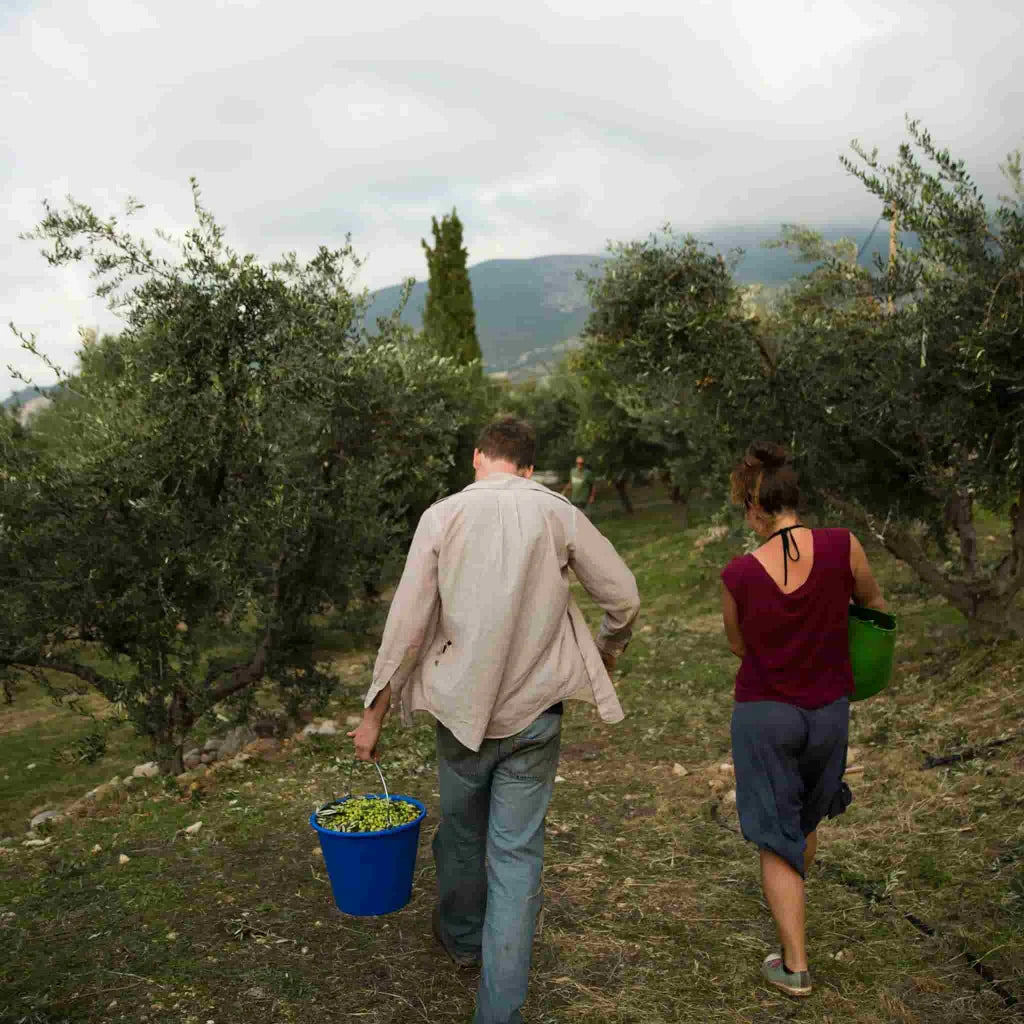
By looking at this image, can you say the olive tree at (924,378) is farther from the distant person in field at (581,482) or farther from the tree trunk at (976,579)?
the distant person in field at (581,482)

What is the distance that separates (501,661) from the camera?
13.0ft

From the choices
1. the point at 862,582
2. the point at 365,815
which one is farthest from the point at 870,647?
the point at 365,815

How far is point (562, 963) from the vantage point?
4664mm

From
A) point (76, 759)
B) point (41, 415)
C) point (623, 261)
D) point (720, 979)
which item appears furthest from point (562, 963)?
point (41, 415)

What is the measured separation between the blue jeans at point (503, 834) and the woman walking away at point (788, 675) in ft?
2.90

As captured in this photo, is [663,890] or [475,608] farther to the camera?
[663,890]

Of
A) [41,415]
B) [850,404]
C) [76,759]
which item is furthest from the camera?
[41,415]

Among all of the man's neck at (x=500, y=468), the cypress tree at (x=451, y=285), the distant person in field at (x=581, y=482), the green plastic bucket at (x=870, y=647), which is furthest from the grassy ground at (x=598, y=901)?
the cypress tree at (x=451, y=285)

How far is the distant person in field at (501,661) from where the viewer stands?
3.93 metres

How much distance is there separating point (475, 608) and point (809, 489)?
725cm

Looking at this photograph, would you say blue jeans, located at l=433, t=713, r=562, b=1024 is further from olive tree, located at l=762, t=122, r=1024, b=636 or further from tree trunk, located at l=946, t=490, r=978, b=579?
tree trunk, located at l=946, t=490, r=978, b=579

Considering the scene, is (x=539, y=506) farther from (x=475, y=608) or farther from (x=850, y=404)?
(x=850, y=404)

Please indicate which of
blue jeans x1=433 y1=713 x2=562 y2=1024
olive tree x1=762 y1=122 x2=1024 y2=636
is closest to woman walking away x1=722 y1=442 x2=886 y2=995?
blue jeans x1=433 y1=713 x2=562 y2=1024

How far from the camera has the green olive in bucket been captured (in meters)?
4.74
